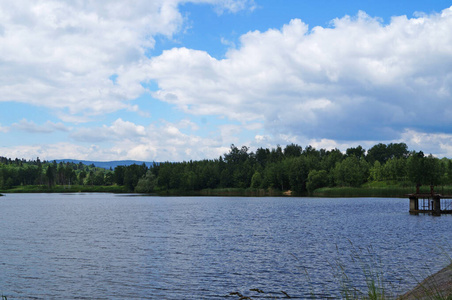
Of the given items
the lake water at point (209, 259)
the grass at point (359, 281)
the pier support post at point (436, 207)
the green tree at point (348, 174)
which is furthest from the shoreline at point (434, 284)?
the green tree at point (348, 174)

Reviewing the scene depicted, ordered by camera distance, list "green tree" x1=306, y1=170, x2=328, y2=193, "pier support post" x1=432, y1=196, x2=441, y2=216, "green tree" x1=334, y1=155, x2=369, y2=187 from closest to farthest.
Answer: "pier support post" x1=432, y1=196, x2=441, y2=216 → "green tree" x1=334, y1=155, x2=369, y2=187 → "green tree" x1=306, y1=170, x2=328, y2=193

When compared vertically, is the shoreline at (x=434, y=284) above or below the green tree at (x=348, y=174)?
below

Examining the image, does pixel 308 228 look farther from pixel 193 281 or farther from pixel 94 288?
Answer: pixel 94 288

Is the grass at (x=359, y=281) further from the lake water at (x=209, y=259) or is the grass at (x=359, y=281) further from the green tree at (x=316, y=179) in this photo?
the green tree at (x=316, y=179)

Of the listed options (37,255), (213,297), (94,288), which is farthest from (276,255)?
(37,255)

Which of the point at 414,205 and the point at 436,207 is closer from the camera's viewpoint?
the point at 436,207

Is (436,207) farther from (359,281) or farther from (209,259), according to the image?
(359,281)

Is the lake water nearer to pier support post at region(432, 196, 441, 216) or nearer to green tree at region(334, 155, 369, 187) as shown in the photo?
pier support post at region(432, 196, 441, 216)

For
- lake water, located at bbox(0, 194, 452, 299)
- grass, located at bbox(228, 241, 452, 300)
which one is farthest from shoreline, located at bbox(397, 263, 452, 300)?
lake water, located at bbox(0, 194, 452, 299)

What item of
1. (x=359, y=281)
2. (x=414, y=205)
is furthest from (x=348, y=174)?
(x=359, y=281)

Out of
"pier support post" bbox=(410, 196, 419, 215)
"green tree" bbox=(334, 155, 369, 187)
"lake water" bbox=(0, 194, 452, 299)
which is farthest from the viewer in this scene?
"green tree" bbox=(334, 155, 369, 187)

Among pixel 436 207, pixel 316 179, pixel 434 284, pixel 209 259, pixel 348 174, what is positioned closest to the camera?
pixel 434 284

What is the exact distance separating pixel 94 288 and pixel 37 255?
45.7 feet

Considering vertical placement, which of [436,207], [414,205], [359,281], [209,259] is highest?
[414,205]
